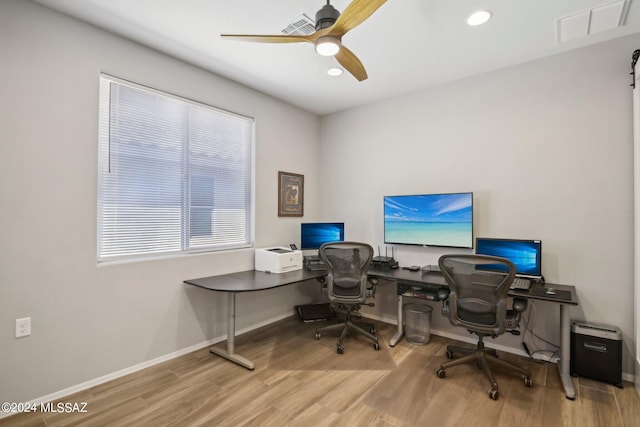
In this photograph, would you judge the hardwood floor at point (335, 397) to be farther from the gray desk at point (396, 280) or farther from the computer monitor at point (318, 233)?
the computer monitor at point (318, 233)

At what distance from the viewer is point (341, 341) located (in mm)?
3066

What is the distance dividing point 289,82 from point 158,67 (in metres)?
1.33

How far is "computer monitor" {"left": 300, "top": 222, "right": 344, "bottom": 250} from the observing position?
3.82 metres

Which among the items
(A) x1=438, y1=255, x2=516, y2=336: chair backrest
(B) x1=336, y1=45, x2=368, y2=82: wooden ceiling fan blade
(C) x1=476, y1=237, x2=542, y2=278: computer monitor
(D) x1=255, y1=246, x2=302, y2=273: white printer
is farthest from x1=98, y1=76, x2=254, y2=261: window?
(C) x1=476, y1=237, x2=542, y2=278: computer monitor

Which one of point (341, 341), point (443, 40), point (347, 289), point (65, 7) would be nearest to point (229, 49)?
point (65, 7)

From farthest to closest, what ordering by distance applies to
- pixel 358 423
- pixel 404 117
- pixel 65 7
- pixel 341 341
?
pixel 404 117
pixel 341 341
pixel 65 7
pixel 358 423

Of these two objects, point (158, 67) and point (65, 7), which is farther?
point (158, 67)

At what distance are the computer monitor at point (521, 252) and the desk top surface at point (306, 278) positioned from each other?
145mm

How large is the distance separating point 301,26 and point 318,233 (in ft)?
7.58

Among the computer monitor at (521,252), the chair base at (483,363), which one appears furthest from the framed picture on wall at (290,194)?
the chair base at (483,363)

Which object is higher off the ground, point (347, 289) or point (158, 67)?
point (158, 67)

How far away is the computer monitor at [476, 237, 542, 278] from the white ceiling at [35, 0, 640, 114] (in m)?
1.77

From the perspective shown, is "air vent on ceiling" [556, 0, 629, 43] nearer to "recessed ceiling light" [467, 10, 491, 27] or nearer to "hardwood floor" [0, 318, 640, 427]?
"recessed ceiling light" [467, 10, 491, 27]

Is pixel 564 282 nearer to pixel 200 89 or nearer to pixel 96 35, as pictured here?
pixel 200 89
